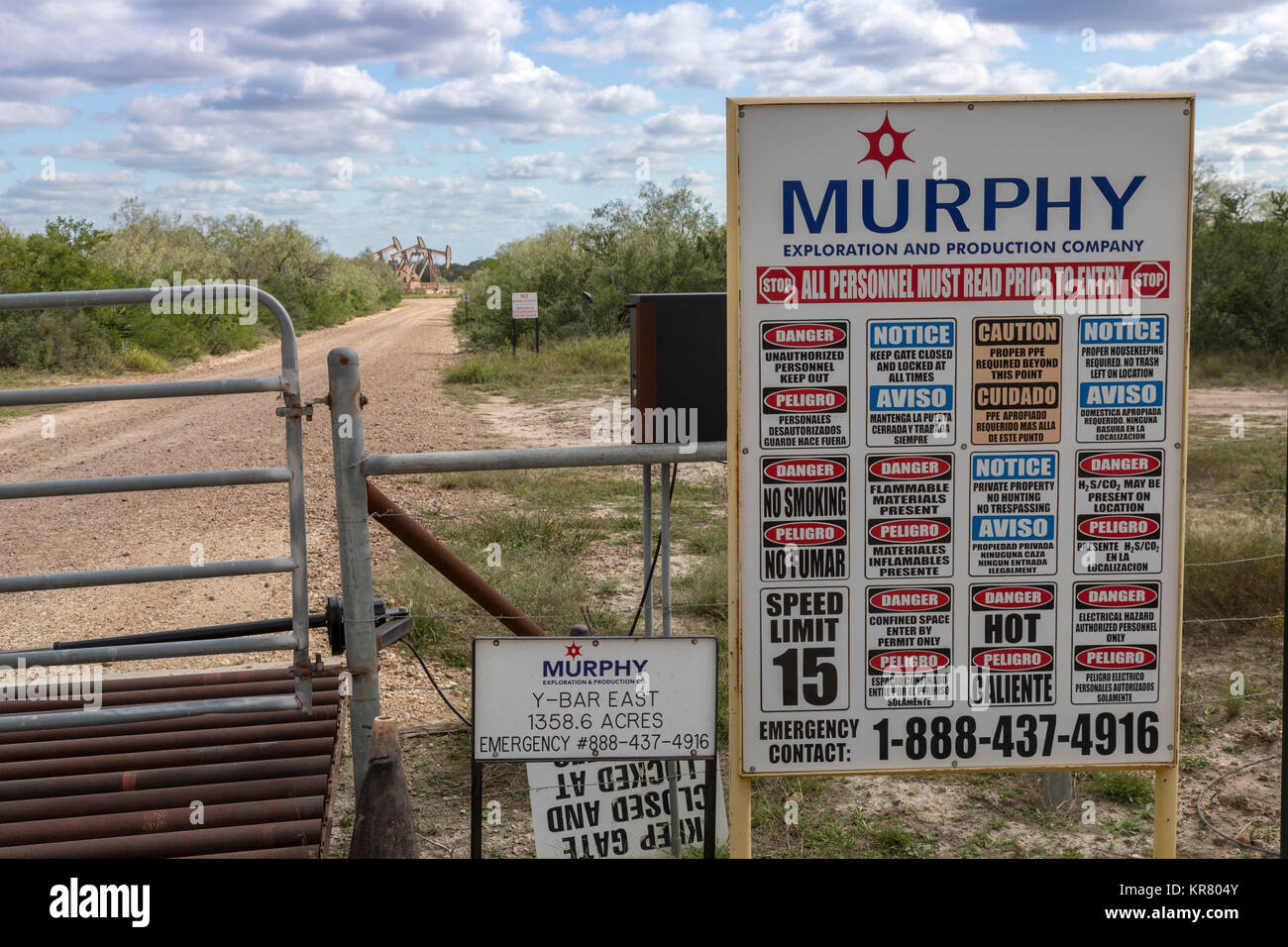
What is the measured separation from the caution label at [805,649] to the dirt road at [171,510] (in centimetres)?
407

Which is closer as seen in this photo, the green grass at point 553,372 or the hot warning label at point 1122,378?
the hot warning label at point 1122,378

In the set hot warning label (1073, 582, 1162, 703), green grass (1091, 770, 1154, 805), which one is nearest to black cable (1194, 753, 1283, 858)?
green grass (1091, 770, 1154, 805)

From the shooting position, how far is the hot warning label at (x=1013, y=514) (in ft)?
10.2

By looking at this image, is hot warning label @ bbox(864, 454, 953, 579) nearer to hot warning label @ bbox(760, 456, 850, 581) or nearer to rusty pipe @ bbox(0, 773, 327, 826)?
hot warning label @ bbox(760, 456, 850, 581)

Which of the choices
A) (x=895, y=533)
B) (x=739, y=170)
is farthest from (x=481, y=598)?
(x=739, y=170)


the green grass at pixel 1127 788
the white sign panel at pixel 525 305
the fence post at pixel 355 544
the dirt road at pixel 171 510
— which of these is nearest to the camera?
the fence post at pixel 355 544

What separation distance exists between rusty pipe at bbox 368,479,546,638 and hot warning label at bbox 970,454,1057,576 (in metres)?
1.41

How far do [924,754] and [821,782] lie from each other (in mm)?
1589

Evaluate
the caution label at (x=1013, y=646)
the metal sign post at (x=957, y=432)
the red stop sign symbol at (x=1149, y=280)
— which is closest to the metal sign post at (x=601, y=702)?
the metal sign post at (x=957, y=432)

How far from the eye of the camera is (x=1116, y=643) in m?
3.19

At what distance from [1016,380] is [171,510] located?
9.46 meters

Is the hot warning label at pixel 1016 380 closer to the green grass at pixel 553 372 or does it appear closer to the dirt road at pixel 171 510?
the dirt road at pixel 171 510

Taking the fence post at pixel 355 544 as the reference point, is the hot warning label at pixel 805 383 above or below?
above
